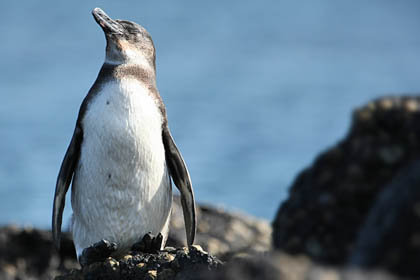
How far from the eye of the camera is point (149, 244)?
5824mm

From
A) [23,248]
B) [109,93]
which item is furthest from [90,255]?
[23,248]

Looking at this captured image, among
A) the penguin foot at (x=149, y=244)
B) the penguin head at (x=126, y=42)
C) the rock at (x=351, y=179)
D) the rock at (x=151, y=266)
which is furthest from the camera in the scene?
the penguin head at (x=126, y=42)

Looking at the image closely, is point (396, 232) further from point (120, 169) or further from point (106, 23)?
point (106, 23)

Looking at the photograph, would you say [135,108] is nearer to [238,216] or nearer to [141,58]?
[141,58]

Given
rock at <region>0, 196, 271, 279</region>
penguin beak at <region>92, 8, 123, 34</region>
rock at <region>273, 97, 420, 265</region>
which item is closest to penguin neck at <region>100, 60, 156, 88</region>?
penguin beak at <region>92, 8, 123, 34</region>

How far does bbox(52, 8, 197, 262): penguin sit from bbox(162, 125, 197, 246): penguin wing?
0.01 m

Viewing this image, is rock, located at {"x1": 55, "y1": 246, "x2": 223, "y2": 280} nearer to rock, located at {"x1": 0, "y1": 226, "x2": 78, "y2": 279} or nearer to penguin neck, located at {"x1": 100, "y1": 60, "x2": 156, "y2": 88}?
penguin neck, located at {"x1": 100, "y1": 60, "x2": 156, "y2": 88}

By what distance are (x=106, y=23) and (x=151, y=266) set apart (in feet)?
8.75

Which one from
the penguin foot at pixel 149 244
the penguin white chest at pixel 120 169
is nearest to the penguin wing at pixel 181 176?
the penguin white chest at pixel 120 169

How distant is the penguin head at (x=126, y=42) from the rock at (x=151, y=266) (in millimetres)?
2024

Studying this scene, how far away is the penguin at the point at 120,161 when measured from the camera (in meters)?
5.84

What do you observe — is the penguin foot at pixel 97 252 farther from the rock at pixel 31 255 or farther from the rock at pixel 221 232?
the rock at pixel 31 255

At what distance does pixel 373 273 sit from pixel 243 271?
19.7 inches

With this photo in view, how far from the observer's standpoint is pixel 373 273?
2.60 meters
